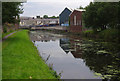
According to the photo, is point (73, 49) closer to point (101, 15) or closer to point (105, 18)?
point (101, 15)

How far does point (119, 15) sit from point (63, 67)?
1813cm

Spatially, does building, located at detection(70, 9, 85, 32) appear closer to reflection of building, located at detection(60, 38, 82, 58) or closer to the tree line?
the tree line

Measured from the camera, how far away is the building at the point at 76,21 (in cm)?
5467

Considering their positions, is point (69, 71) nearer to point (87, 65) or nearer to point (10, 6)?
point (87, 65)

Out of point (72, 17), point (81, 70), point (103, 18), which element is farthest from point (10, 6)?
point (72, 17)

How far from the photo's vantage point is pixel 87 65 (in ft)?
50.4

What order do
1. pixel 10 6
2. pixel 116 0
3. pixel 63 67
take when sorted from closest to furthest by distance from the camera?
pixel 63 67
pixel 10 6
pixel 116 0

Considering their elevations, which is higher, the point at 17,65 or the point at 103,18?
the point at 103,18

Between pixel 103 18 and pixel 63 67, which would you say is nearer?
pixel 63 67

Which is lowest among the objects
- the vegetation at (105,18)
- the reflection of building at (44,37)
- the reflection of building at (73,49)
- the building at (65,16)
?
the reflection of building at (73,49)

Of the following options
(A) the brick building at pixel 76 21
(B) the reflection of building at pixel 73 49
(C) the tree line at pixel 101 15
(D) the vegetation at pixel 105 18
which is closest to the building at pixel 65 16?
(A) the brick building at pixel 76 21

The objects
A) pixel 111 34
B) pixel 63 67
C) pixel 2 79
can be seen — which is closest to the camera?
pixel 2 79

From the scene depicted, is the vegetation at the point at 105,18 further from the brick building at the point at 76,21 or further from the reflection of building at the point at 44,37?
the brick building at the point at 76,21

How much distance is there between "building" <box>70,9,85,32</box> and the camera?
5467cm
